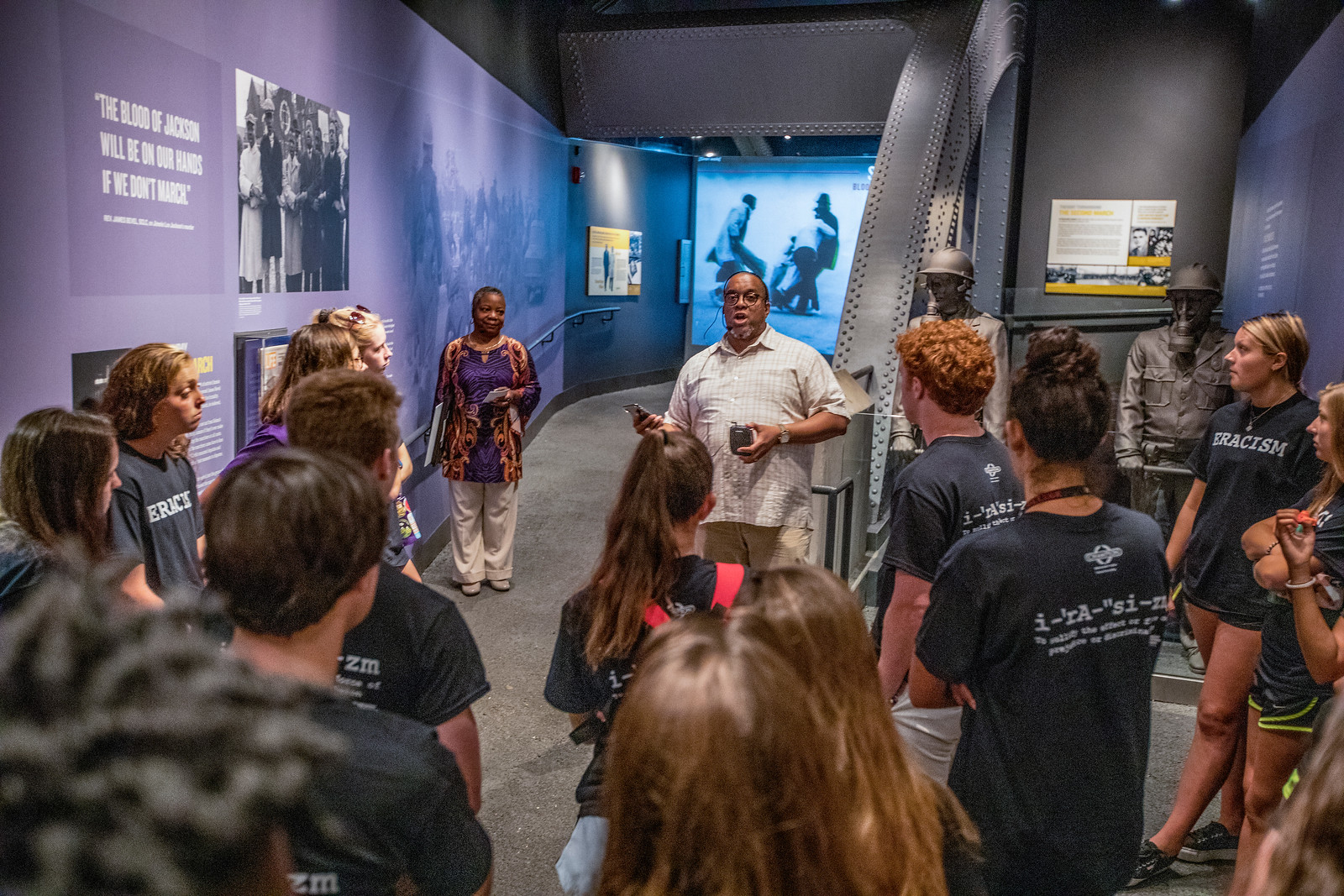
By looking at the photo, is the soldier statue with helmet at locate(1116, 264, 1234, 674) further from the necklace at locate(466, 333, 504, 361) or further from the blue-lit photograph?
the blue-lit photograph

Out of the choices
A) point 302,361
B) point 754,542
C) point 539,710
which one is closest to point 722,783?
point 302,361

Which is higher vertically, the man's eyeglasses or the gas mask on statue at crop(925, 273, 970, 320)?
the gas mask on statue at crop(925, 273, 970, 320)

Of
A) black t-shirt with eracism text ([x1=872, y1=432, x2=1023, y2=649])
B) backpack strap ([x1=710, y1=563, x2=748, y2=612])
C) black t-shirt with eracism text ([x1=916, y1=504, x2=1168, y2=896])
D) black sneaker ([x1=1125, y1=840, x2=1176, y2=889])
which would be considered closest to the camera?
black t-shirt with eracism text ([x1=916, y1=504, x2=1168, y2=896])

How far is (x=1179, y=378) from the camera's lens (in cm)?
520

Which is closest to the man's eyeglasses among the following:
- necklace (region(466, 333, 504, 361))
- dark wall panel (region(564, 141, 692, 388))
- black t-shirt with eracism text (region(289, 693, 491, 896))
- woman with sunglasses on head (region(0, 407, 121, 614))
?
necklace (region(466, 333, 504, 361))

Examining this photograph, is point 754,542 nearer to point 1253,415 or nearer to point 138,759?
point 1253,415

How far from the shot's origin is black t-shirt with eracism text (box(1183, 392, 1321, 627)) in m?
2.84

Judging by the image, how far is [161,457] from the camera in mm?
2447

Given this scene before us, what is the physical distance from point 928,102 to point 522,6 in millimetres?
3356

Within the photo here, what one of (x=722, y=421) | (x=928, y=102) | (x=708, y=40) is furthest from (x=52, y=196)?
(x=708, y=40)

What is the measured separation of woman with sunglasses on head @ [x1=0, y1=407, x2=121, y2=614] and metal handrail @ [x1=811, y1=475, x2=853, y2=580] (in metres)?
2.50

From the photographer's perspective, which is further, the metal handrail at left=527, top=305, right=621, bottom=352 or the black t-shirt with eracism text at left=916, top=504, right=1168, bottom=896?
the metal handrail at left=527, top=305, right=621, bottom=352

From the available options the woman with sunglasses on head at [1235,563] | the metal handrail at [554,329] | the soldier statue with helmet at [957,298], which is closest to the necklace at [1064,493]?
the woman with sunglasses on head at [1235,563]

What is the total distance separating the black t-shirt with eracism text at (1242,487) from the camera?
2.84m
